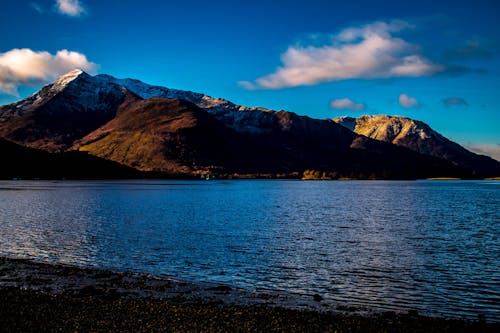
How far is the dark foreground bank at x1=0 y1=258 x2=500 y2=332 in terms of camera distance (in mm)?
24578

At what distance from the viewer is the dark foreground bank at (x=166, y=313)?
2458cm

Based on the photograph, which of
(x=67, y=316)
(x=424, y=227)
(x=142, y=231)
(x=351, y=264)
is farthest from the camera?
(x=424, y=227)

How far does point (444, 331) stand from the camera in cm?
2477

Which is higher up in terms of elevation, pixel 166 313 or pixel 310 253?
pixel 166 313

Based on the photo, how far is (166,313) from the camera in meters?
26.9

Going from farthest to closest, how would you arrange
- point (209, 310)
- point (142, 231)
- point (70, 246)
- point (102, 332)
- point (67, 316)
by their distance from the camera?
point (142, 231) < point (70, 246) < point (209, 310) < point (67, 316) < point (102, 332)

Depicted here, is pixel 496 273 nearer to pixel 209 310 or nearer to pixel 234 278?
pixel 234 278

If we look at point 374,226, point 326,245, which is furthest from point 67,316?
point 374,226

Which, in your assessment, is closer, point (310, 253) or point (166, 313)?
point (166, 313)

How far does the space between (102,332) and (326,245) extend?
37359 millimetres

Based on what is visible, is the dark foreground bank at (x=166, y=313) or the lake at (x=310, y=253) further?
the lake at (x=310, y=253)

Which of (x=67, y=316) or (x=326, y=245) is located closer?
(x=67, y=316)

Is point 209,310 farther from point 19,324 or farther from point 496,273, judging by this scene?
point 496,273

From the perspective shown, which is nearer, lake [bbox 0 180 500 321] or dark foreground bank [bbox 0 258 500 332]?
dark foreground bank [bbox 0 258 500 332]
